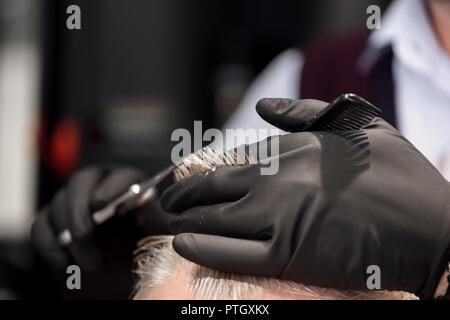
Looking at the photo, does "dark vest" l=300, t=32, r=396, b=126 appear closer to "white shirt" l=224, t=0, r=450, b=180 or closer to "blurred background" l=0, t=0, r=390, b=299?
"white shirt" l=224, t=0, r=450, b=180

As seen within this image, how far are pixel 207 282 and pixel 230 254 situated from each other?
69mm

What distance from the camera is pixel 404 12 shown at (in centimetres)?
131

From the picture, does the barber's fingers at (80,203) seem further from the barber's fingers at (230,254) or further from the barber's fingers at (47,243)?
the barber's fingers at (230,254)

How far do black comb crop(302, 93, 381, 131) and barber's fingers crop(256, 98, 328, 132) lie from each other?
2 centimetres

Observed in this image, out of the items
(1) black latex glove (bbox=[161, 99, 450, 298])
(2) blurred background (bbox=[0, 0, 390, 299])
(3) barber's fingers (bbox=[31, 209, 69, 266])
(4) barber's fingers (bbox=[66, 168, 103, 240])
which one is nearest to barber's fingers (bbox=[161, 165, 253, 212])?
(1) black latex glove (bbox=[161, 99, 450, 298])

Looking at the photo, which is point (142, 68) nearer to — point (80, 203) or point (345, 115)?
point (80, 203)

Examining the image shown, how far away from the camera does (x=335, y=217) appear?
0.67 m

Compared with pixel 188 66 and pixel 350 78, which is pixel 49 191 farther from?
pixel 350 78

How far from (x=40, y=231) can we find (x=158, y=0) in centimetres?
162

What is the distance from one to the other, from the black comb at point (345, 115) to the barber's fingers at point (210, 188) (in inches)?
3.8

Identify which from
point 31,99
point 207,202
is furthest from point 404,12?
point 31,99

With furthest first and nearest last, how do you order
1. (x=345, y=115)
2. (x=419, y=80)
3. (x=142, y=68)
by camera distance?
(x=142, y=68), (x=419, y=80), (x=345, y=115)

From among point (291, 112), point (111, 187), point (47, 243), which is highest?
point (291, 112)

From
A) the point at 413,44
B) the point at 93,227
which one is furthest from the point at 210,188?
the point at 413,44
